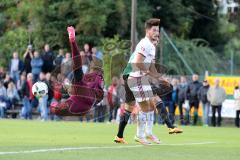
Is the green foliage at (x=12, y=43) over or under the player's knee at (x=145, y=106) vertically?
over

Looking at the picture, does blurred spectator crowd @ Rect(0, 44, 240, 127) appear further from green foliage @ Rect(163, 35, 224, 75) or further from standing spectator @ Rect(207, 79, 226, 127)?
green foliage @ Rect(163, 35, 224, 75)

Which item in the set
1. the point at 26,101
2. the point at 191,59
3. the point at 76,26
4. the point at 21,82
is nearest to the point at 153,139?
the point at 26,101

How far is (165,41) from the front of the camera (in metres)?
36.8

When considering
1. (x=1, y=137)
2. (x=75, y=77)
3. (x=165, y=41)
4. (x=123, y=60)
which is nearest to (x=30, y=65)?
(x=123, y=60)

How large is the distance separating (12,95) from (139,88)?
62.2ft

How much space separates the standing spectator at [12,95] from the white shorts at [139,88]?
18372 millimetres

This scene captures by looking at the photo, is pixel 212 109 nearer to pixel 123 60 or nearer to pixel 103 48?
pixel 123 60

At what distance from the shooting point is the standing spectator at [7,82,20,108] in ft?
108

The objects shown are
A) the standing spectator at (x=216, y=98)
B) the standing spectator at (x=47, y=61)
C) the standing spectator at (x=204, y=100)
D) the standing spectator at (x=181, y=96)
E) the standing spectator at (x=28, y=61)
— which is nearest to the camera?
the standing spectator at (x=216, y=98)

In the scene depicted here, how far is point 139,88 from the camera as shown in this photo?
14.9 m

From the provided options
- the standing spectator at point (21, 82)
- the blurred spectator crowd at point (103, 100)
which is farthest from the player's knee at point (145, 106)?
the standing spectator at point (21, 82)

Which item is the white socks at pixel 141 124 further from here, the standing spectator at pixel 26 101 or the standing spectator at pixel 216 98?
the standing spectator at pixel 26 101

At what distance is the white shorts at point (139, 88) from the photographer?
1496 cm

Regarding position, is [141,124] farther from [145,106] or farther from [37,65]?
[37,65]
